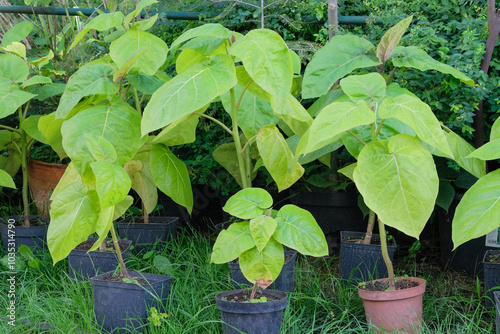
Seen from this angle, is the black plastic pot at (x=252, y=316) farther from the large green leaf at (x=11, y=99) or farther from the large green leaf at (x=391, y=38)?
the large green leaf at (x=11, y=99)

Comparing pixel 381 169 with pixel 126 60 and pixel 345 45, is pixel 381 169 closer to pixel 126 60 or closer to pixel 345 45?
pixel 345 45

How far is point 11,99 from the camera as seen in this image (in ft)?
6.24

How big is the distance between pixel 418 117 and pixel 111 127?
3.07 feet

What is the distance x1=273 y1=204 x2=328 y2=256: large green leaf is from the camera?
4.64 feet

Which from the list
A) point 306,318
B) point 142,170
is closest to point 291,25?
point 142,170

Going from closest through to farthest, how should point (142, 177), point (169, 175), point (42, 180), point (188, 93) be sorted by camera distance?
point (188, 93) < point (169, 175) < point (142, 177) < point (42, 180)

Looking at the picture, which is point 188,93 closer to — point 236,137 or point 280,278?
point 236,137

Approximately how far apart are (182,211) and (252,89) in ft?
4.20

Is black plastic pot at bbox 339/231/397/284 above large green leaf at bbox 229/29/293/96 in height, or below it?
below

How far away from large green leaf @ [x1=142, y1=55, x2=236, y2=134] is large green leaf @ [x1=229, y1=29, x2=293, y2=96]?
2.9 inches

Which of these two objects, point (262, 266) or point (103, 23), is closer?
point (262, 266)

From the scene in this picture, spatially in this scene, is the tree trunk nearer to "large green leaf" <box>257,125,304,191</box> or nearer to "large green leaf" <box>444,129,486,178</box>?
"large green leaf" <box>444,129,486,178</box>

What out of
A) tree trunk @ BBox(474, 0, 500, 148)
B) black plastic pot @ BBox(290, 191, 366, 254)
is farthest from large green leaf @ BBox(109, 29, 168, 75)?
tree trunk @ BBox(474, 0, 500, 148)

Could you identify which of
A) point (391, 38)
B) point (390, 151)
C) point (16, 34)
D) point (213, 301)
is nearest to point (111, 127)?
point (213, 301)
